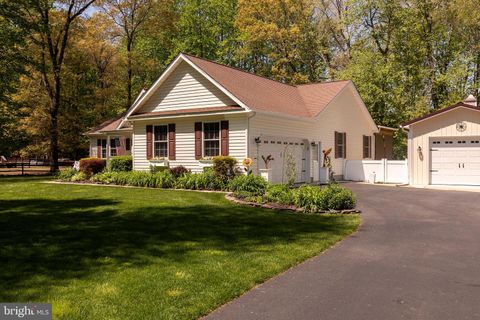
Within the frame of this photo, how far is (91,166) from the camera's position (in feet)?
70.1

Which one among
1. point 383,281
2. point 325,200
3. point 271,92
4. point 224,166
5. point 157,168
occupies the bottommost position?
point 383,281

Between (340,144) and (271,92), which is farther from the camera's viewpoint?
(340,144)

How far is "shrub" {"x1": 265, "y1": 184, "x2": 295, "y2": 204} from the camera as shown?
11.7m

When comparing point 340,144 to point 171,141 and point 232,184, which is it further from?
point 232,184

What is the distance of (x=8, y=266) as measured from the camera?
5.77m

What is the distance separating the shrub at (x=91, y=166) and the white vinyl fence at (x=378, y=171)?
46.0ft

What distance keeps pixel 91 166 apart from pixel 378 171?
50.8 ft

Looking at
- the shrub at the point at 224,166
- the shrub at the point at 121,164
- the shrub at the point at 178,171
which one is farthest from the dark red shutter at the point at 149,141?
the shrub at the point at 224,166

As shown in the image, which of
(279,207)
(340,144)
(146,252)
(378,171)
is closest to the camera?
(146,252)

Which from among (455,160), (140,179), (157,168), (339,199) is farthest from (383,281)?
(455,160)

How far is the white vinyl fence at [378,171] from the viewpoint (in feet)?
67.7

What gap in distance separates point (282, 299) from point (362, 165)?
62.9 feet

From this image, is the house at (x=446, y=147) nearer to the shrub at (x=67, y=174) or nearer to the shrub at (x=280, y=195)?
the shrub at (x=280, y=195)

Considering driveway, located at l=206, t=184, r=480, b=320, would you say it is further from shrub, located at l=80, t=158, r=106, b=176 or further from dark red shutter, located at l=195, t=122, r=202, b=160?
shrub, located at l=80, t=158, r=106, b=176
